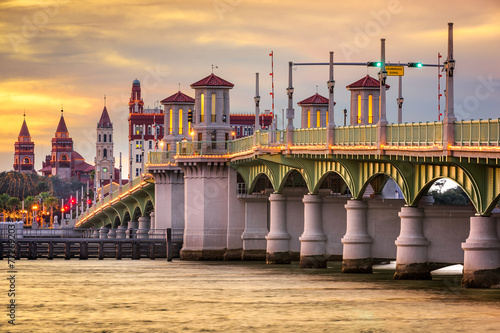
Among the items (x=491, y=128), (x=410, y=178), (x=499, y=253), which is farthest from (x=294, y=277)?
(x=491, y=128)

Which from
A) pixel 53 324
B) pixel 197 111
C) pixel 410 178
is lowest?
pixel 53 324

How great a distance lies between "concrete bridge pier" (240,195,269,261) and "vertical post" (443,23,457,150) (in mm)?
46199

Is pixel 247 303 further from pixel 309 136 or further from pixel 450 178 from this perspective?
pixel 309 136

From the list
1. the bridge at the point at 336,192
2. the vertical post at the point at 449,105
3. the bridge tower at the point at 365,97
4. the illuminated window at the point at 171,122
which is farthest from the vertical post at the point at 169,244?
the vertical post at the point at 449,105

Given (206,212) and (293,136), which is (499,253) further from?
(206,212)

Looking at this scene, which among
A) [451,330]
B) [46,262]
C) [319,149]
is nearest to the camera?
[451,330]

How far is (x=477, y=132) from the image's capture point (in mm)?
61375

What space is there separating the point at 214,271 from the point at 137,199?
233ft

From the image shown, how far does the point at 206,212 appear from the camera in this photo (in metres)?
114

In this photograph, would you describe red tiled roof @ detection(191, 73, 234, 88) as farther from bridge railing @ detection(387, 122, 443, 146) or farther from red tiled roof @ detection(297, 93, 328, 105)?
bridge railing @ detection(387, 122, 443, 146)

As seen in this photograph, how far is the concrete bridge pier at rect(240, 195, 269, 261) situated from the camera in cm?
11012

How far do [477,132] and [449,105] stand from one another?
3921 mm

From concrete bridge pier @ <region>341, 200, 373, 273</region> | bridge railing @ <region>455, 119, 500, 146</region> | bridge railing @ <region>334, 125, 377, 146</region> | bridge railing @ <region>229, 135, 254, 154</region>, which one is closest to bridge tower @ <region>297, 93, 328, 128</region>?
bridge railing @ <region>229, 135, 254, 154</region>

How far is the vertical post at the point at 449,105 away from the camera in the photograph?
210ft
